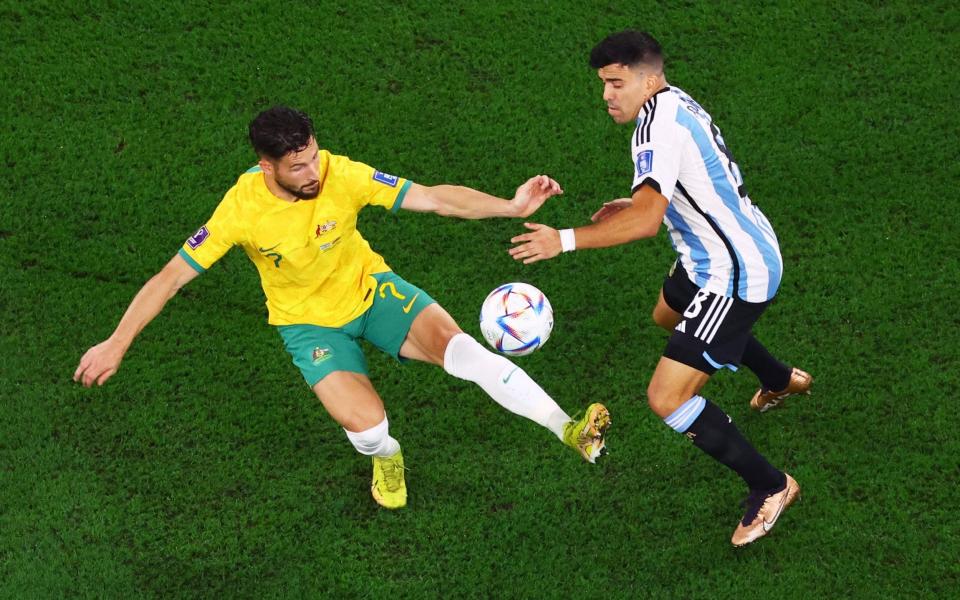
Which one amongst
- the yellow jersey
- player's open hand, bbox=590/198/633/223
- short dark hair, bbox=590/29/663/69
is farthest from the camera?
player's open hand, bbox=590/198/633/223

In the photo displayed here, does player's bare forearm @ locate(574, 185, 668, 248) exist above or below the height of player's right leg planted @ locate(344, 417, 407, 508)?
above

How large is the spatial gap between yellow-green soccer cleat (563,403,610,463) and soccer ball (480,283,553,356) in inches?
17.4

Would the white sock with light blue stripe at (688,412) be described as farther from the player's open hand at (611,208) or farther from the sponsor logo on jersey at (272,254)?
the sponsor logo on jersey at (272,254)

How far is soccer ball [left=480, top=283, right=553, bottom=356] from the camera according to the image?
17.9 ft

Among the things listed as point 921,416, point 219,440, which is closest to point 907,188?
point 921,416

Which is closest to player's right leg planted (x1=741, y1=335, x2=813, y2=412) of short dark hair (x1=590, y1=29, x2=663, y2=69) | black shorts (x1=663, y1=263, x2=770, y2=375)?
black shorts (x1=663, y1=263, x2=770, y2=375)

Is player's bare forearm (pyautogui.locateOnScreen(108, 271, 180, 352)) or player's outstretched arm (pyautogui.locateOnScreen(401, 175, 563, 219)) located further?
player's outstretched arm (pyautogui.locateOnScreen(401, 175, 563, 219))

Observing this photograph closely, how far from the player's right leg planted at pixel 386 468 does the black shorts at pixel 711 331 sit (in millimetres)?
1499

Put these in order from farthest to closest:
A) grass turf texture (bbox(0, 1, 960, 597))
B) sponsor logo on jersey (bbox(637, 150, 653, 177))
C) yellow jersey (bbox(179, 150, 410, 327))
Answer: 1. grass turf texture (bbox(0, 1, 960, 597))
2. yellow jersey (bbox(179, 150, 410, 327))
3. sponsor logo on jersey (bbox(637, 150, 653, 177))

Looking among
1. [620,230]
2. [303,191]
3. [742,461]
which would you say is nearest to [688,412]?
[742,461]

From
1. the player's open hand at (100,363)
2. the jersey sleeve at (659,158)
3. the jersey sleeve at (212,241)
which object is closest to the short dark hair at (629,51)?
the jersey sleeve at (659,158)

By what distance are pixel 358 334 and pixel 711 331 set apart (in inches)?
71.4

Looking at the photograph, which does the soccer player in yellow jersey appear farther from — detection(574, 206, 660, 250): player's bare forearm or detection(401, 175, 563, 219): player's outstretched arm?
detection(574, 206, 660, 250): player's bare forearm

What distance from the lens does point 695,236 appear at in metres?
5.38
